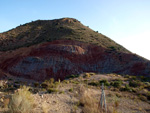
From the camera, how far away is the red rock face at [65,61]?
27172mm

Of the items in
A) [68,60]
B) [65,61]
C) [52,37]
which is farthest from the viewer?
[52,37]

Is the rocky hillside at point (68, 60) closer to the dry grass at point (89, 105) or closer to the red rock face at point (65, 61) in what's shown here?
the red rock face at point (65, 61)

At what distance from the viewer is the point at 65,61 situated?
2906cm

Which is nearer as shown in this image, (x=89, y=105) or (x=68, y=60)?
(x=89, y=105)

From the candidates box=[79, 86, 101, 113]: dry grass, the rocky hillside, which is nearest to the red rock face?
the rocky hillside

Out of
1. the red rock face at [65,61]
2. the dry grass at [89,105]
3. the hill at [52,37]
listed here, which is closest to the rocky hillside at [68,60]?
the red rock face at [65,61]

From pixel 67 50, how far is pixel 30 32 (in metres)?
23.3

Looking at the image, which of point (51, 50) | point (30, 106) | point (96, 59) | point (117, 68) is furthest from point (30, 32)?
point (30, 106)

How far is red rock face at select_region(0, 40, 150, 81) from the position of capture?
27.2m

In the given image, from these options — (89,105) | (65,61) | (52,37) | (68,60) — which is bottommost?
(89,105)

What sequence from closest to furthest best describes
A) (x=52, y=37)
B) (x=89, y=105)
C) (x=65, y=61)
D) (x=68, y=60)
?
1. (x=89, y=105)
2. (x=65, y=61)
3. (x=68, y=60)
4. (x=52, y=37)

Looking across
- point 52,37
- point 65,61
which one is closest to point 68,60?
point 65,61

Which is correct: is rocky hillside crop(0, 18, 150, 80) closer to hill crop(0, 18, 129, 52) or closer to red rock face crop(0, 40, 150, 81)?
red rock face crop(0, 40, 150, 81)

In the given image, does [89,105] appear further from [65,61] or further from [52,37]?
[52,37]
